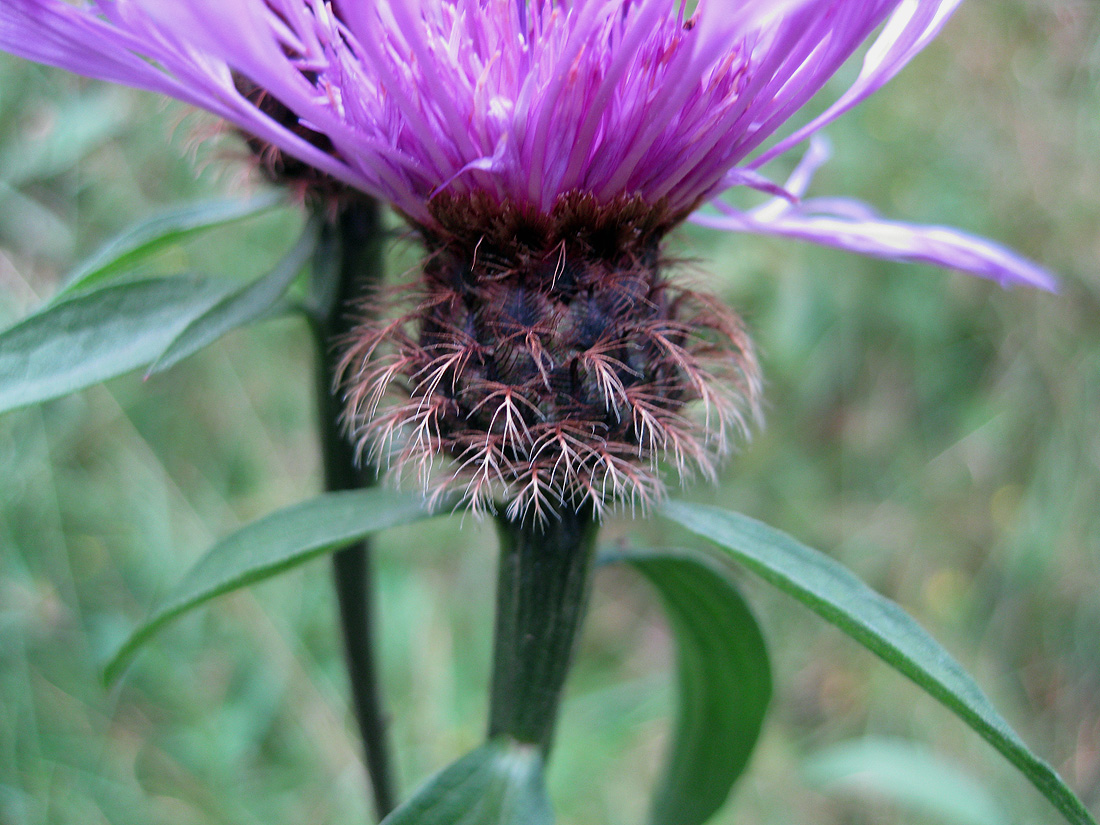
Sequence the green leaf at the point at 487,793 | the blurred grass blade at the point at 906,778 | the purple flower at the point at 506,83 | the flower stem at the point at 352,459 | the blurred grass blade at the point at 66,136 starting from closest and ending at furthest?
the purple flower at the point at 506,83, the green leaf at the point at 487,793, the flower stem at the point at 352,459, the blurred grass blade at the point at 906,778, the blurred grass blade at the point at 66,136

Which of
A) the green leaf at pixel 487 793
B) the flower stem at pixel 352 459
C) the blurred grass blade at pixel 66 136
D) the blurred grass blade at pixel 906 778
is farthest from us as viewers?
the blurred grass blade at pixel 66 136

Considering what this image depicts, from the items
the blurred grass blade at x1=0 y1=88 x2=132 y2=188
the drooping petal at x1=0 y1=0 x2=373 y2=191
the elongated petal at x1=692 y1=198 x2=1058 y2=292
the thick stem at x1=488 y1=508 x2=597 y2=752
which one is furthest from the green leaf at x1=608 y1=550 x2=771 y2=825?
the blurred grass blade at x1=0 y1=88 x2=132 y2=188

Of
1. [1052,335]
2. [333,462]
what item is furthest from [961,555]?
[333,462]

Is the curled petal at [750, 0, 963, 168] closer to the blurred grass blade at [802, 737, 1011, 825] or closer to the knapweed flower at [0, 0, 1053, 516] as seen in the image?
the knapweed flower at [0, 0, 1053, 516]

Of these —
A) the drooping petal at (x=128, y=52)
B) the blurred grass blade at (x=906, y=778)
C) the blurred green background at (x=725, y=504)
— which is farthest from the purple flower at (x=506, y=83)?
the blurred grass blade at (x=906, y=778)

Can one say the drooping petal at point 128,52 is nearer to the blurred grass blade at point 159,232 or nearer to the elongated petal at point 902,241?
the blurred grass blade at point 159,232

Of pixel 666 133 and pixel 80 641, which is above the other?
pixel 666 133

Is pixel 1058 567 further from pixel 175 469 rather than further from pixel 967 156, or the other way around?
pixel 175 469
